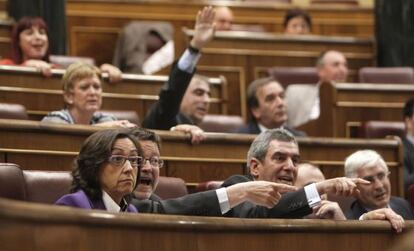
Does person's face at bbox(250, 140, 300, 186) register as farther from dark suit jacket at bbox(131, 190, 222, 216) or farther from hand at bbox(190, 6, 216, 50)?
hand at bbox(190, 6, 216, 50)

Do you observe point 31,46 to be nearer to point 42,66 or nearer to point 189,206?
point 42,66

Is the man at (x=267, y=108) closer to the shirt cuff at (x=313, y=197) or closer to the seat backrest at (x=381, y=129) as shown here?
the seat backrest at (x=381, y=129)

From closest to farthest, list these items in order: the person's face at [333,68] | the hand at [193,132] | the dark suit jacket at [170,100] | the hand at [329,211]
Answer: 1. the hand at [329,211]
2. the hand at [193,132]
3. the dark suit jacket at [170,100]
4. the person's face at [333,68]

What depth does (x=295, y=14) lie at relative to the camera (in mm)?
4312

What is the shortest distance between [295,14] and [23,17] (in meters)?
1.13

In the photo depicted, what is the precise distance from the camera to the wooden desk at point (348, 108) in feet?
11.6

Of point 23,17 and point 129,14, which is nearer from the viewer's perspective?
point 23,17

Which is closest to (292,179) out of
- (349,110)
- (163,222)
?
(163,222)

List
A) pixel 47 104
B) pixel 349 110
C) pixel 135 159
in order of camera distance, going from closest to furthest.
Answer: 1. pixel 135 159
2. pixel 47 104
3. pixel 349 110

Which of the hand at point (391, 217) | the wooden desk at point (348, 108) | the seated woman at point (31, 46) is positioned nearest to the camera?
the hand at point (391, 217)

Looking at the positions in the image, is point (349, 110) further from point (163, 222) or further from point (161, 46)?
point (163, 222)

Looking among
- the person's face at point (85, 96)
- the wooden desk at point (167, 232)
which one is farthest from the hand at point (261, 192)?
the person's face at point (85, 96)

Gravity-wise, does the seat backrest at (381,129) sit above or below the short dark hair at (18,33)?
below

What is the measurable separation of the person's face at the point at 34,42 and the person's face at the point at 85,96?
57 centimetres
